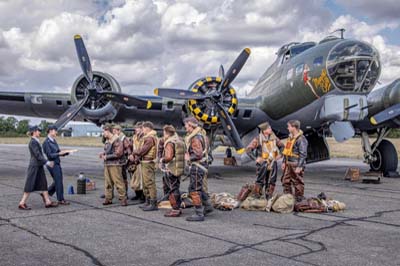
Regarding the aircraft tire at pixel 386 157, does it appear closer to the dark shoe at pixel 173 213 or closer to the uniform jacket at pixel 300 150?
the uniform jacket at pixel 300 150

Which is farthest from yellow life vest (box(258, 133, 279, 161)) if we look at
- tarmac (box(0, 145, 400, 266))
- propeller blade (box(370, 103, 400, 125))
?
propeller blade (box(370, 103, 400, 125))

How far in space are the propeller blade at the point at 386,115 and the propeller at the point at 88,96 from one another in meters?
6.94

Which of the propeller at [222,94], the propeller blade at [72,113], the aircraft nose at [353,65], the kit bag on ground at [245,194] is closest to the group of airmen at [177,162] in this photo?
the kit bag on ground at [245,194]

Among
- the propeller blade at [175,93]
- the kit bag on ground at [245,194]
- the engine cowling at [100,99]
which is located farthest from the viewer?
the engine cowling at [100,99]

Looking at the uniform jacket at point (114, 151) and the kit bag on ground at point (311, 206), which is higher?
the uniform jacket at point (114, 151)

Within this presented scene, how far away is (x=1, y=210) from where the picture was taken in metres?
8.45

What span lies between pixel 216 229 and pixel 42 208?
3740 mm

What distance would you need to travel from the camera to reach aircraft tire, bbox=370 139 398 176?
1555 centimetres

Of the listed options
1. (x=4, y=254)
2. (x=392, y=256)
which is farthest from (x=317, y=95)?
(x=4, y=254)

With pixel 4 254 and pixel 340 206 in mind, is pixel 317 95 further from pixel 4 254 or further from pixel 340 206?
pixel 4 254

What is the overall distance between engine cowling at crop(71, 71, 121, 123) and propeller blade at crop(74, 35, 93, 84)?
1.36 feet

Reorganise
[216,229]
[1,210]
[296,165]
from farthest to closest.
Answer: [296,165], [1,210], [216,229]

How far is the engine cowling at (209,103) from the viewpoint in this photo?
559 inches

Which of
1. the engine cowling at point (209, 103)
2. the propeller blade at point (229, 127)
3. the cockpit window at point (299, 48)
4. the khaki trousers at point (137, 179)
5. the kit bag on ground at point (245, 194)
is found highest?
the cockpit window at point (299, 48)
